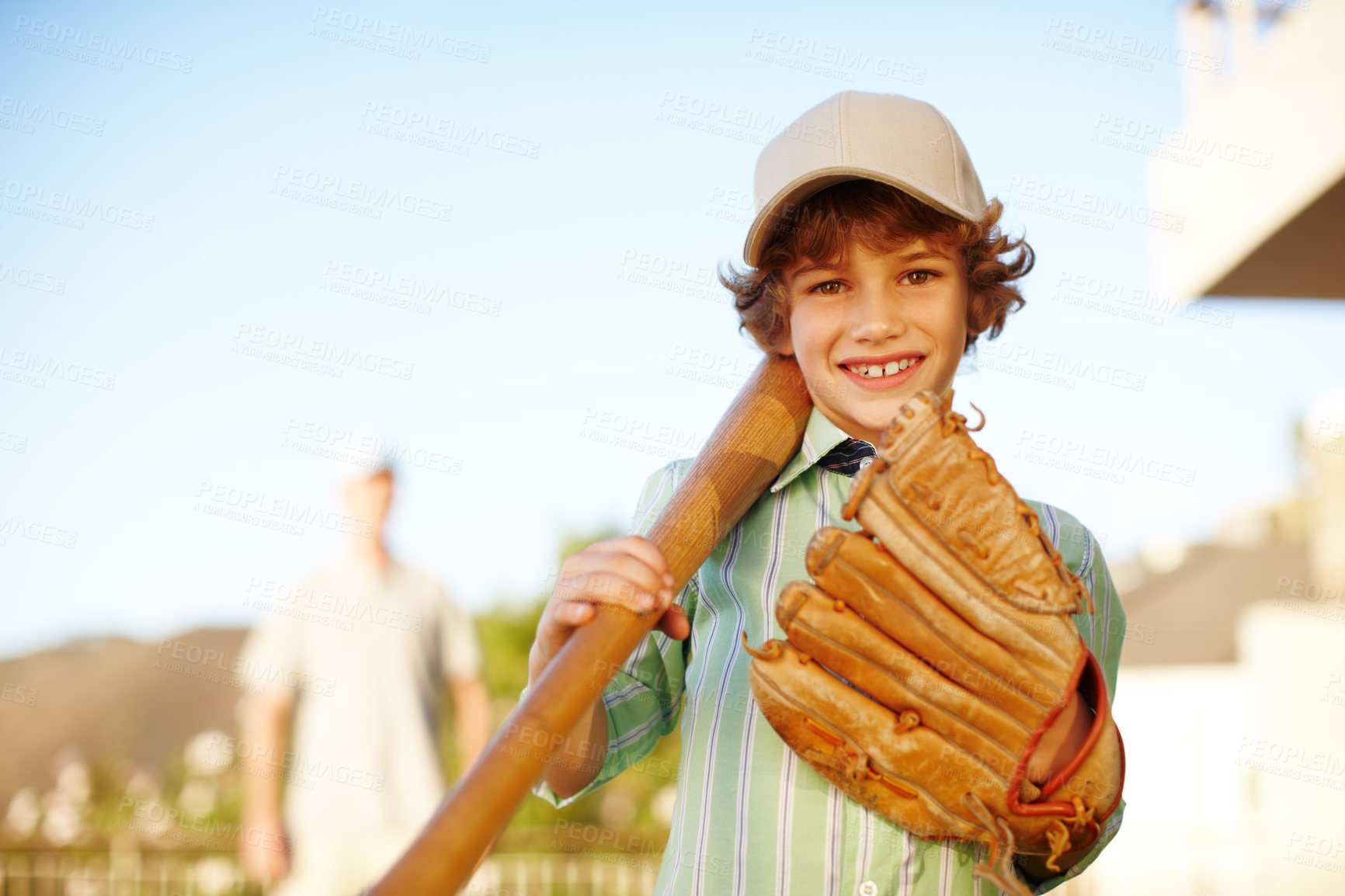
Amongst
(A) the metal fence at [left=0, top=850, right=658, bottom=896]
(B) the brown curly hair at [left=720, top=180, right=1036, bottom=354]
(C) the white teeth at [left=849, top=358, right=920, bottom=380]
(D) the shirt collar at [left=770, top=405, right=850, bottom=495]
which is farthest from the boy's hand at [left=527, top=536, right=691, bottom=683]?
(A) the metal fence at [left=0, top=850, right=658, bottom=896]

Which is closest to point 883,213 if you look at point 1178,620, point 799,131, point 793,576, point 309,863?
point 799,131

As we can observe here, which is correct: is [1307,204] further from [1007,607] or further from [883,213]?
[1007,607]

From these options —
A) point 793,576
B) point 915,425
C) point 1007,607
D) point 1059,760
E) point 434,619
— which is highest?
point 434,619

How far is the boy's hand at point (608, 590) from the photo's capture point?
130 cm

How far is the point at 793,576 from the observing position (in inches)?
63.3

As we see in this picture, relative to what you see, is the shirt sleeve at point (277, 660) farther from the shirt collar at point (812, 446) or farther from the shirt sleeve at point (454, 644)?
the shirt collar at point (812, 446)

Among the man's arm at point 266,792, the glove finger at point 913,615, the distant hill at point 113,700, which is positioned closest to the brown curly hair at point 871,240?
the glove finger at point 913,615

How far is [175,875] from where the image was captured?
27.3ft

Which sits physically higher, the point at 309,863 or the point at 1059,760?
the point at 1059,760

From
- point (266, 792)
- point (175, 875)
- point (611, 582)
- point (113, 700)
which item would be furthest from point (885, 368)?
point (113, 700)

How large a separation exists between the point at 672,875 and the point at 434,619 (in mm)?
2942

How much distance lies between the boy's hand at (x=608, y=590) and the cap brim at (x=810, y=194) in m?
0.57

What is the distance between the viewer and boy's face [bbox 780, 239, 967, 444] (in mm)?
1566

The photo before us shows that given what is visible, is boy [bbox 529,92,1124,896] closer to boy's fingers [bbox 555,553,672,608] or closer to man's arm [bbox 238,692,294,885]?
boy's fingers [bbox 555,553,672,608]
